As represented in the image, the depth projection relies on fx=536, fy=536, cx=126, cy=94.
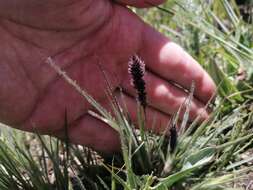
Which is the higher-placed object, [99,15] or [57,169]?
[99,15]

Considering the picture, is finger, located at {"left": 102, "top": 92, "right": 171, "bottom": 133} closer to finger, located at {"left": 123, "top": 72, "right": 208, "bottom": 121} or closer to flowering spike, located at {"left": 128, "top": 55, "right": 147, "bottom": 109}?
finger, located at {"left": 123, "top": 72, "right": 208, "bottom": 121}

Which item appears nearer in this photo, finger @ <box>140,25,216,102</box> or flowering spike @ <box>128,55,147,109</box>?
flowering spike @ <box>128,55,147,109</box>

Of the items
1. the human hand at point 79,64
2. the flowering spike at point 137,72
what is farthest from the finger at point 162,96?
the flowering spike at point 137,72

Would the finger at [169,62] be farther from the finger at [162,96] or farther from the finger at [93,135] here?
the finger at [93,135]

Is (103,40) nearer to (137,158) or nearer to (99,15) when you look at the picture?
(99,15)

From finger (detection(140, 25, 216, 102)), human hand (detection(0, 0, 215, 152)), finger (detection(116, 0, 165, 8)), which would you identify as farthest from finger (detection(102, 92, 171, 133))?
finger (detection(116, 0, 165, 8))

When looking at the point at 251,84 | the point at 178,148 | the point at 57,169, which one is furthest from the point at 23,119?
the point at 251,84

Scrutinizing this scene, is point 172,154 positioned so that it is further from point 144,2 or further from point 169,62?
point 144,2

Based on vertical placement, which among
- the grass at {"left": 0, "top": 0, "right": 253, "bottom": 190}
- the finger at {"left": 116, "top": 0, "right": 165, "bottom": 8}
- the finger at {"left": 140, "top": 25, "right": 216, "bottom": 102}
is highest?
the finger at {"left": 116, "top": 0, "right": 165, "bottom": 8}
